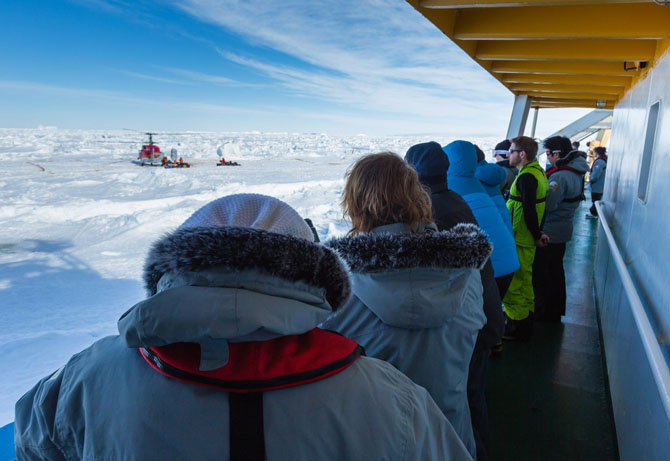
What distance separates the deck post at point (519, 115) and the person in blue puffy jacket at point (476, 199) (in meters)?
4.15

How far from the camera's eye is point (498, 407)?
2.72 meters

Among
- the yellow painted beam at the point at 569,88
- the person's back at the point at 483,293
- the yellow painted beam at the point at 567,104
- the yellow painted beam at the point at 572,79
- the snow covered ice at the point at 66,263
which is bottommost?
the snow covered ice at the point at 66,263

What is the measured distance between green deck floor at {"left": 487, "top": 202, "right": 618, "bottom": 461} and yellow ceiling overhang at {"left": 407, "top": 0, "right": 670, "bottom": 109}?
2218 millimetres

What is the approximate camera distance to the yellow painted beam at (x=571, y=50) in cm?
330

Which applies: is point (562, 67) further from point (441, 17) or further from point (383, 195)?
point (383, 195)

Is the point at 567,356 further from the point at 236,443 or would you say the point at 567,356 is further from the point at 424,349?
the point at 236,443

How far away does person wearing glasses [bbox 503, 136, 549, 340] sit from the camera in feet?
10.9

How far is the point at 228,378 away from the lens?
62 cm

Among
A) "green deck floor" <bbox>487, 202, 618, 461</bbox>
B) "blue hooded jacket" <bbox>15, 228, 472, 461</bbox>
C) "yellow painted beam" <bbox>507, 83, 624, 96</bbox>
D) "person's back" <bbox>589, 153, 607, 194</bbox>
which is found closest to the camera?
"blue hooded jacket" <bbox>15, 228, 472, 461</bbox>

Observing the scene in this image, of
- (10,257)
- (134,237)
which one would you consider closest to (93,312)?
(10,257)

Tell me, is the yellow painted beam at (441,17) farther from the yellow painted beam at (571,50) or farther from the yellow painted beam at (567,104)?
the yellow painted beam at (567,104)

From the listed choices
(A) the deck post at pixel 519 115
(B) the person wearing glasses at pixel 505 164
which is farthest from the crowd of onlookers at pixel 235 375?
(A) the deck post at pixel 519 115

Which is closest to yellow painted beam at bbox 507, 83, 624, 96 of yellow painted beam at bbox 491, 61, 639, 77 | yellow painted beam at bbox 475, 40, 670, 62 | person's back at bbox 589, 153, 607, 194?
yellow painted beam at bbox 491, 61, 639, 77

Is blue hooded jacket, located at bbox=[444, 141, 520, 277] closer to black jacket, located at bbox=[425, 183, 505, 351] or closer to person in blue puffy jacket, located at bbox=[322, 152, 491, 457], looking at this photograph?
black jacket, located at bbox=[425, 183, 505, 351]
